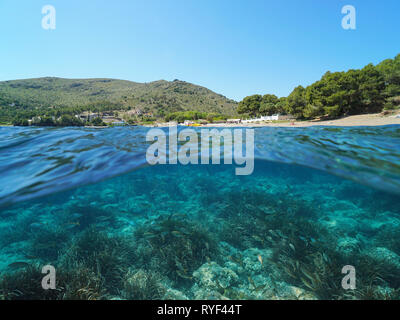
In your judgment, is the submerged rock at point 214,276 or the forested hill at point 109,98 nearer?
the submerged rock at point 214,276

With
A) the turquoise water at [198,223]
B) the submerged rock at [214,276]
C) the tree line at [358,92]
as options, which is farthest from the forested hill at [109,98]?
the submerged rock at [214,276]

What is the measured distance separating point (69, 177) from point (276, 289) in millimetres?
7364

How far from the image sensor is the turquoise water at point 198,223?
3.89m

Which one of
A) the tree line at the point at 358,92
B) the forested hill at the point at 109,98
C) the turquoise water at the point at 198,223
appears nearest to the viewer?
the turquoise water at the point at 198,223

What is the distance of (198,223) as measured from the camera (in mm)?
6062

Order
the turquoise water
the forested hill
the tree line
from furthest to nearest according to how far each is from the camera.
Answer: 1. the forested hill
2. the tree line
3. the turquoise water

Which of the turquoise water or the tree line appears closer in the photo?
Result: the turquoise water

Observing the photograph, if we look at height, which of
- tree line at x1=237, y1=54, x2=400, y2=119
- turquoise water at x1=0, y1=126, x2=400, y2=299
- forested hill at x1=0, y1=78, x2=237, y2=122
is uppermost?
forested hill at x1=0, y1=78, x2=237, y2=122

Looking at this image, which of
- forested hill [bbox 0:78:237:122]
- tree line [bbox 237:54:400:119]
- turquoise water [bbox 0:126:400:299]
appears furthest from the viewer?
forested hill [bbox 0:78:237:122]

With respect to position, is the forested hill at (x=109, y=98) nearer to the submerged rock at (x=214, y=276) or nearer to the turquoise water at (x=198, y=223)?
the turquoise water at (x=198, y=223)

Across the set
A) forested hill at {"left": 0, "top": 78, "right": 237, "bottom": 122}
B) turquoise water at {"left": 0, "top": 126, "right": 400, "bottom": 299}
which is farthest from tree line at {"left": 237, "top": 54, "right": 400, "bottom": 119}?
forested hill at {"left": 0, "top": 78, "right": 237, "bottom": 122}

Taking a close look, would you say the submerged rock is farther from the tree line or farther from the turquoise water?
the tree line

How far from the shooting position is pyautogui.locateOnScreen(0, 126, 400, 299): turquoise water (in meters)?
3.89
